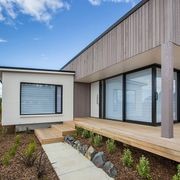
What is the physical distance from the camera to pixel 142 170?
3512 mm

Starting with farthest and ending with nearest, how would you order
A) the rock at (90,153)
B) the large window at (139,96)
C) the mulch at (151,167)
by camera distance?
1. the large window at (139,96)
2. the rock at (90,153)
3. the mulch at (151,167)

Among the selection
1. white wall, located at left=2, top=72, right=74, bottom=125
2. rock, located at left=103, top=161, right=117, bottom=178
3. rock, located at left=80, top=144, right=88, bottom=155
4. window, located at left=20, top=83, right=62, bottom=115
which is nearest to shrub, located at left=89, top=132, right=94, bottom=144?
rock, located at left=80, top=144, right=88, bottom=155

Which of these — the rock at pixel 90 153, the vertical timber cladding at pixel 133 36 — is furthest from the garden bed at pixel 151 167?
the vertical timber cladding at pixel 133 36

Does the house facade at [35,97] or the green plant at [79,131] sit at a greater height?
the house facade at [35,97]

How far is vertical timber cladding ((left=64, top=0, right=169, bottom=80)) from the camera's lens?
4.36m

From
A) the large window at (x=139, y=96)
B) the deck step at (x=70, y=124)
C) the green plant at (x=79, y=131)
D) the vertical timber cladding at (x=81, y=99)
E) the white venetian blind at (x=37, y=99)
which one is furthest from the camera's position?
the vertical timber cladding at (x=81, y=99)

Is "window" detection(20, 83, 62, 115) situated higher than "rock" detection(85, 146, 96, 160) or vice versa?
"window" detection(20, 83, 62, 115)

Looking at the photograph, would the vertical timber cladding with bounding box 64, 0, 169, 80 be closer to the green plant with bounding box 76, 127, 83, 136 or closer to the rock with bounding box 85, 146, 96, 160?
the green plant with bounding box 76, 127, 83, 136

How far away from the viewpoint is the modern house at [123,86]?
412 centimetres

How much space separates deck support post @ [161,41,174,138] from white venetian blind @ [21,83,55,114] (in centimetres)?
635

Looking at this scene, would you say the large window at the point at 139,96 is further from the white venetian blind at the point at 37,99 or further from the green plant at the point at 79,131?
the white venetian blind at the point at 37,99

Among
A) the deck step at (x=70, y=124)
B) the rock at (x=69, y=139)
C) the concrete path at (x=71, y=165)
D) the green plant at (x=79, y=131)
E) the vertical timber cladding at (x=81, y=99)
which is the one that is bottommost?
the concrete path at (x=71, y=165)

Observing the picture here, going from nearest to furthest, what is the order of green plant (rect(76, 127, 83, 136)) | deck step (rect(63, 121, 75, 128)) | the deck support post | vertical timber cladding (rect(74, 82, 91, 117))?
the deck support post → green plant (rect(76, 127, 83, 136)) → deck step (rect(63, 121, 75, 128)) → vertical timber cladding (rect(74, 82, 91, 117))

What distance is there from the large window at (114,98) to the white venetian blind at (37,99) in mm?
2877
